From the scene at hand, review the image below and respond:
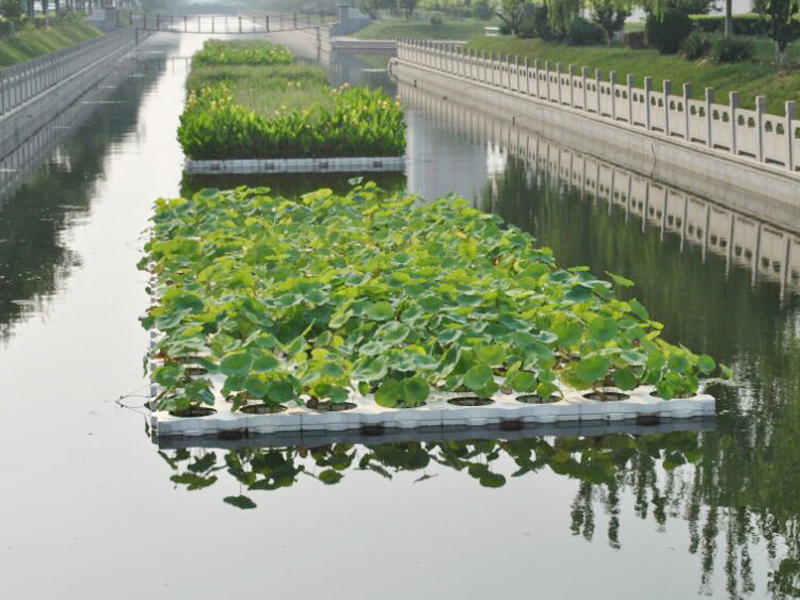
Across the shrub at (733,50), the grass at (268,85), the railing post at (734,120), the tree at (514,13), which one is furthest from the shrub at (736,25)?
the railing post at (734,120)

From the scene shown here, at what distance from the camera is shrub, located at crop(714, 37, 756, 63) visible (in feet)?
126

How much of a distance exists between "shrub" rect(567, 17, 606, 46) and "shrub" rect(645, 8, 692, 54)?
35.3 feet

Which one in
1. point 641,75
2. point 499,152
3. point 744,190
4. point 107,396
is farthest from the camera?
point 641,75

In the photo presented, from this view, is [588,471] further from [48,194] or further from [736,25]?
[736,25]

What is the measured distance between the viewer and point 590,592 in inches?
302

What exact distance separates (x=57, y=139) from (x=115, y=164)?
17.9ft

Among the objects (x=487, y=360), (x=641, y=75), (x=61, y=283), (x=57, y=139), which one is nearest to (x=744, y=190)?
(x=61, y=283)

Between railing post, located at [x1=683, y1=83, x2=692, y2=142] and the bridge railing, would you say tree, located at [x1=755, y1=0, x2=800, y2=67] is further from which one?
the bridge railing

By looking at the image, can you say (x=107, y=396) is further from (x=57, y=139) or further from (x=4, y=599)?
(x=57, y=139)

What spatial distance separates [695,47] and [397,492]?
111ft

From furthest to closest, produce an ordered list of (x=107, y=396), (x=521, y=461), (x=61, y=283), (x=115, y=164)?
(x=115, y=164) → (x=61, y=283) → (x=107, y=396) → (x=521, y=461)

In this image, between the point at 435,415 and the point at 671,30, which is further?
the point at 671,30

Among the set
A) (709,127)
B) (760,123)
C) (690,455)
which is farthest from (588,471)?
(709,127)

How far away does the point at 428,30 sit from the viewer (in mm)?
100875
